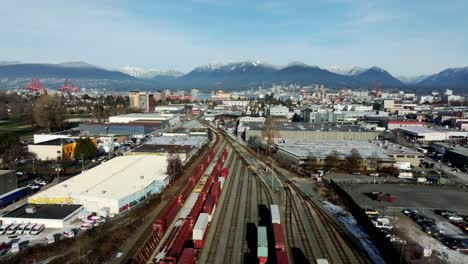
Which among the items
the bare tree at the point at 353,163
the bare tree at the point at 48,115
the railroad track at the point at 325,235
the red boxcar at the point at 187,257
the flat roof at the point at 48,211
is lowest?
the railroad track at the point at 325,235

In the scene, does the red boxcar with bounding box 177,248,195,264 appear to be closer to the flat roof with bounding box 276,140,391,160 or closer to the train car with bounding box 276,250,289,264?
the train car with bounding box 276,250,289,264

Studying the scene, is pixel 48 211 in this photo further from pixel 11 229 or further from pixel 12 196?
pixel 12 196

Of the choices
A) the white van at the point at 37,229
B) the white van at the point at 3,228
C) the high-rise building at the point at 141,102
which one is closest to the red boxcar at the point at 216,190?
the white van at the point at 37,229

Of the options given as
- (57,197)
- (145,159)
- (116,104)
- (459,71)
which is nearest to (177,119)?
(116,104)

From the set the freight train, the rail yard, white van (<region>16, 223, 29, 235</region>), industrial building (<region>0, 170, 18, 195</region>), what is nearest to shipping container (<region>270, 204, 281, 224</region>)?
the rail yard

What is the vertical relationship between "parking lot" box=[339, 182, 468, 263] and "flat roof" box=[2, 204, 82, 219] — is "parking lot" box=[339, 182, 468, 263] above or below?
below

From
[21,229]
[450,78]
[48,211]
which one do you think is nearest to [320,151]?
[48,211]

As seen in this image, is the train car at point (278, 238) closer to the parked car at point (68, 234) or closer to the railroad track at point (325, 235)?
the railroad track at point (325, 235)
